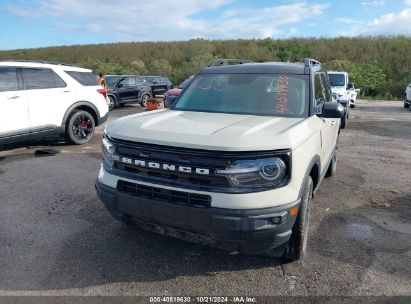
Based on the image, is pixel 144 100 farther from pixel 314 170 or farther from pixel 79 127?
pixel 314 170

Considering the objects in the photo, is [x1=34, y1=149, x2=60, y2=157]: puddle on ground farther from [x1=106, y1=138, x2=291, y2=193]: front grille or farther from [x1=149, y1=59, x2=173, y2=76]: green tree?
[x1=149, y1=59, x2=173, y2=76]: green tree

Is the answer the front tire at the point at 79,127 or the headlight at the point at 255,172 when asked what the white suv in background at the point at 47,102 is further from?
the headlight at the point at 255,172

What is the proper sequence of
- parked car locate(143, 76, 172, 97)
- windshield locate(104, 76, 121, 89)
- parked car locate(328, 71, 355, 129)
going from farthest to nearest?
parked car locate(143, 76, 172, 97) → windshield locate(104, 76, 121, 89) → parked car locate(328, 71, 355, 129)

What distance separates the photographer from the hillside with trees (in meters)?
34.3

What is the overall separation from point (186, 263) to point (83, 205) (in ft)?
6.66

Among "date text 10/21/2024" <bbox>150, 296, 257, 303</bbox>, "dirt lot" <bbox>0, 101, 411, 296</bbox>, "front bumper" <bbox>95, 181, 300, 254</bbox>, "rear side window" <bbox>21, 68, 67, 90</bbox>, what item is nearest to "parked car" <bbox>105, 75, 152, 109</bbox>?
"rear side window" <bbox>21, 68, 67, 90</bbox>

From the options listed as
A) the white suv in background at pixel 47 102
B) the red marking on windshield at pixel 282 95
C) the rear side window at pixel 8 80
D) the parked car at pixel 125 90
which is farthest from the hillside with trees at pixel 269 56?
the red marking on windshield at pixel 282 95

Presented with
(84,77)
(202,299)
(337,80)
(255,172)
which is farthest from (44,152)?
(337,80)

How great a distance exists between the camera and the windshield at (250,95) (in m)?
3.96

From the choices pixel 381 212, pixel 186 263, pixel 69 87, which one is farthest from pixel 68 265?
pixel 69 87

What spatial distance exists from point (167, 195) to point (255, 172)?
0.74 m

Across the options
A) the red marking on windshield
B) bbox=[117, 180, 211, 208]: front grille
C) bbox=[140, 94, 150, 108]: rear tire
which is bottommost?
bbox=[140, 94, 150, 108]: rear tire

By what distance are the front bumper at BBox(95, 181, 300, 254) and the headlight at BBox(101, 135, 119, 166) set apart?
0.29 metres

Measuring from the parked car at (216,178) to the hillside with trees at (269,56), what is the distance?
28.2 m
